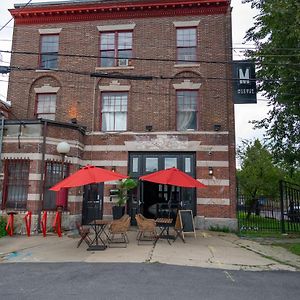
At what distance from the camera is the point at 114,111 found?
16.6 metres

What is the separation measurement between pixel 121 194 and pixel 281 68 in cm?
851

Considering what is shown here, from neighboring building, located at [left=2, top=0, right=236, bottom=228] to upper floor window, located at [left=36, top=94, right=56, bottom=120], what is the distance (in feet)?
0.17

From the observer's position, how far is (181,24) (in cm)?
1669

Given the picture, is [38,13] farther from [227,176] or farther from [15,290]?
A: [15,290]

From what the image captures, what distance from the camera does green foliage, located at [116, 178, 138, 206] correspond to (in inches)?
583

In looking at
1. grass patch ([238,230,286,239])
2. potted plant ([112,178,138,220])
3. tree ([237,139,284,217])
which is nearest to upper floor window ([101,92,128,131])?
potted plant ([112,178,138,220])

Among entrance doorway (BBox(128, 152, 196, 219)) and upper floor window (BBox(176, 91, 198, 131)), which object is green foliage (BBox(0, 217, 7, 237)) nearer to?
entrance doorway (BBox(128, 152, 196, 219))

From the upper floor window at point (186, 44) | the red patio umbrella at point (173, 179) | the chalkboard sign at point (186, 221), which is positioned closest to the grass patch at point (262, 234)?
the chalkboard sign at point (186, 221)

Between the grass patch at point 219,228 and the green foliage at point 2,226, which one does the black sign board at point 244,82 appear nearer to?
the grass patch at point 219,228

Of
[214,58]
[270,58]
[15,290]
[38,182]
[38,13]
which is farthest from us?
[38,13]

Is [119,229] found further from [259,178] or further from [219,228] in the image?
[259,178]

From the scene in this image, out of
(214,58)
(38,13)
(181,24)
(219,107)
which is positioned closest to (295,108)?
(219,107)

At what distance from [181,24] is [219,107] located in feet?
15.6

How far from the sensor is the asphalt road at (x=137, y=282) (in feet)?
19.6
